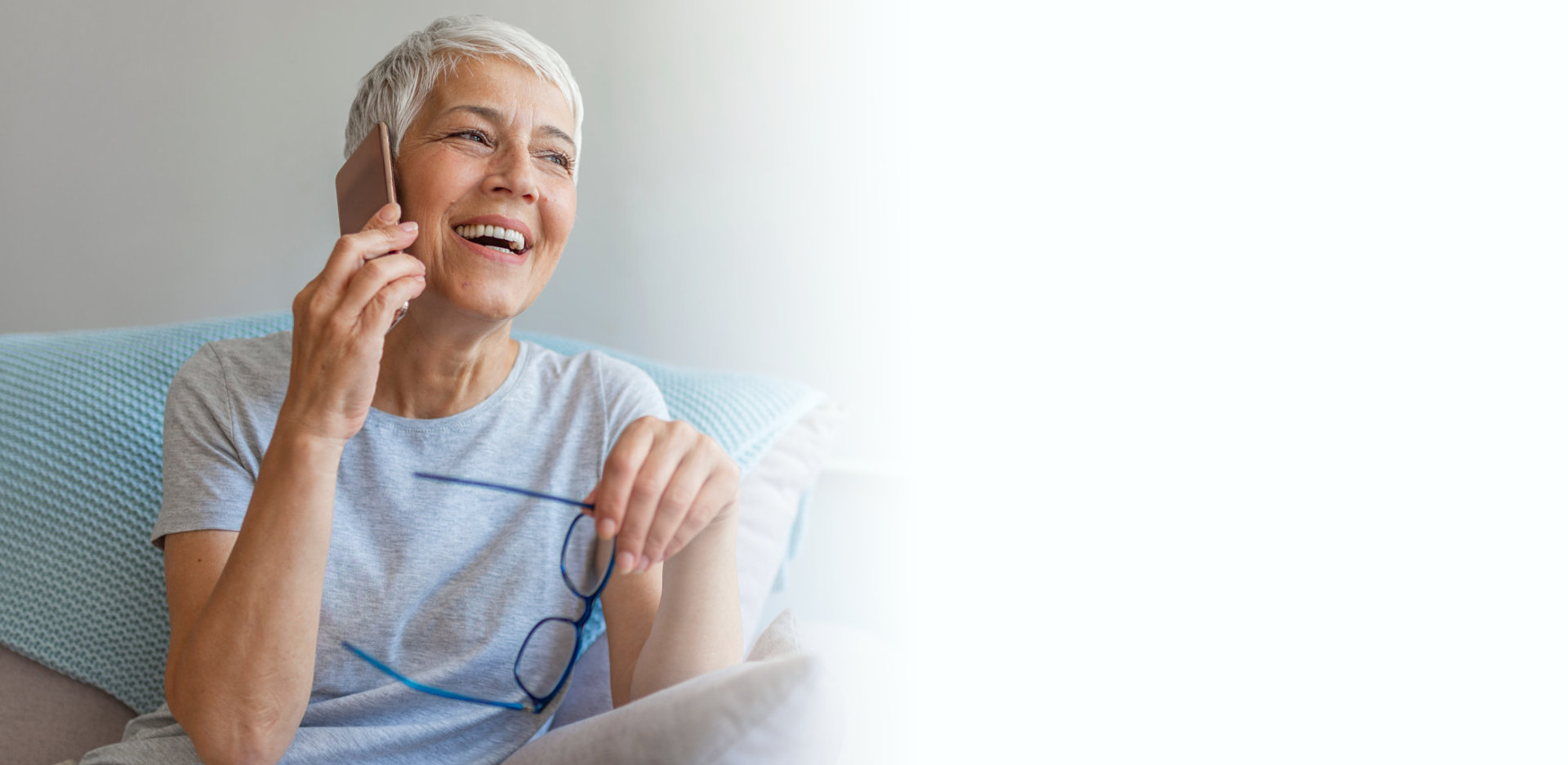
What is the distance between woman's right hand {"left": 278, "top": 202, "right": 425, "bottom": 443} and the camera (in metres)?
0.61

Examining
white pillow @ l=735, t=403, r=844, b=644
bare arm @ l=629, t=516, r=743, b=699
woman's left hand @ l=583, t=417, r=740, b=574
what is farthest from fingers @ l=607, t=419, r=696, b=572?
white pillow @ l=735, t=403, r=844, b=644

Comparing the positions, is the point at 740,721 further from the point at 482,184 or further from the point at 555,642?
the point at 482,184

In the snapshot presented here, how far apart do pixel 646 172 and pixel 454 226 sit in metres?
0.46

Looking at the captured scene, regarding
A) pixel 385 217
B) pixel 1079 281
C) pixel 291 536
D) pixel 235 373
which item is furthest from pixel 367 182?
pixel 1079 281

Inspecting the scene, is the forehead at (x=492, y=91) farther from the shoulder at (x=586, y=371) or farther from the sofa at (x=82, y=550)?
the sofa at (x=82, y=550)

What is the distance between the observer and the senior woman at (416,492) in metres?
0.62

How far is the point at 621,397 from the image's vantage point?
0.88 metres

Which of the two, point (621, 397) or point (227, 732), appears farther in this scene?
point (621, 397)

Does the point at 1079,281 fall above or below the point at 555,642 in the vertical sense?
above

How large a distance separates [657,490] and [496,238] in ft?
1.05

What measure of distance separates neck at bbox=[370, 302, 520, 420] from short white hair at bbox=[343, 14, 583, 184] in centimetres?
16

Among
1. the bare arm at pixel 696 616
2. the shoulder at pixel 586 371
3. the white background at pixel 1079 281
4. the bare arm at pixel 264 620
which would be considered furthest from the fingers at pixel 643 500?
the white background at pixel 1079 281

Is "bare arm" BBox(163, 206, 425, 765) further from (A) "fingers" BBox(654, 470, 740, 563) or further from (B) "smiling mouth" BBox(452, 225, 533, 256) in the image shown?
(A) "fingers" BBox(654, 470, 740, 563)

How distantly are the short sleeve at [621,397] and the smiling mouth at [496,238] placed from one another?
0.17 metres
